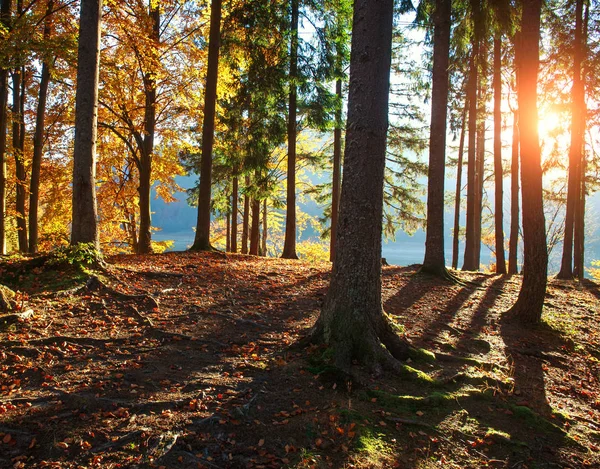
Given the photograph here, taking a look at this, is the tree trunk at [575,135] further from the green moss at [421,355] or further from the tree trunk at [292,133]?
the green moss at [421,355]

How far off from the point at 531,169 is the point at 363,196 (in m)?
4.31

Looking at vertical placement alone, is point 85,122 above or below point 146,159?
below

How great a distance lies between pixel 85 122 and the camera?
6488 mm

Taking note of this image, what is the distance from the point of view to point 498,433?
367 centimetres

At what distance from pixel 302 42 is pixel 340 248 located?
1037 cm

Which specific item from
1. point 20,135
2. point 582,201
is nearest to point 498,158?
point 582,201

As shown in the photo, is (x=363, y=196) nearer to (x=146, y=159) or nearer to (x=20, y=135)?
(x=146, y=159)

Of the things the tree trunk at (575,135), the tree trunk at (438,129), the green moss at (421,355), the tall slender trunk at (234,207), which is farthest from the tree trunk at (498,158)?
the tall slender trunk at (234,207)

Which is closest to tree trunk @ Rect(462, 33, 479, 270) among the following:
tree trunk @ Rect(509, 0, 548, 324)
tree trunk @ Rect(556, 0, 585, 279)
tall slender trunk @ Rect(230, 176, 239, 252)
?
tree trunk @ Rect(556, 0, 585, 279)

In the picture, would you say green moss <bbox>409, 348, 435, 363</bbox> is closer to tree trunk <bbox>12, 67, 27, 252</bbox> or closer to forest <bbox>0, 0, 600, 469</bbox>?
forest <bbox>0, 0, 600, 469</bbox>

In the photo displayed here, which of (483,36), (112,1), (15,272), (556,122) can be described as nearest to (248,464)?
(15,272)

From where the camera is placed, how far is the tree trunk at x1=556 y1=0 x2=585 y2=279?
1197 centimetres

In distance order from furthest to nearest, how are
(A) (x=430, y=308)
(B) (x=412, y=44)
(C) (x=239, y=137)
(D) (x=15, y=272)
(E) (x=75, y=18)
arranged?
1. (B) (x=412, y=44)
2. (C) (x=239, y=137)
3. (E) (x=75, y=18)
4. (A) (x=430, y=308)
5. (D) (x=15, y=272)

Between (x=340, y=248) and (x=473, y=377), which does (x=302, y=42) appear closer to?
(x=340, y=248)
